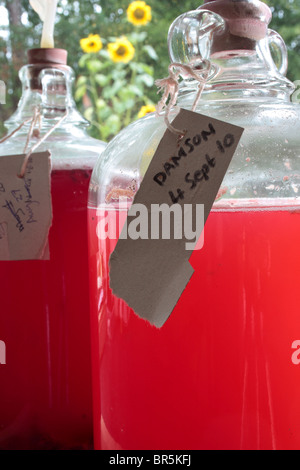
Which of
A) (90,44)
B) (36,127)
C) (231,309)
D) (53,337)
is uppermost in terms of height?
(90,44)

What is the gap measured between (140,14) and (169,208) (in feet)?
2.86

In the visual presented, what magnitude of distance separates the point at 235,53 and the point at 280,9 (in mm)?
709

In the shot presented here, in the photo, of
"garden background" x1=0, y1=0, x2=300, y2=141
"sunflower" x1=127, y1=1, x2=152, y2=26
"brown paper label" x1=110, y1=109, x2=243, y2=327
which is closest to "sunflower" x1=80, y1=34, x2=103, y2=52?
"garden background" x1=0, y1=0, x2=300, y2=141

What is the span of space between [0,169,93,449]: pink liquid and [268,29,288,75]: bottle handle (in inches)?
9.8

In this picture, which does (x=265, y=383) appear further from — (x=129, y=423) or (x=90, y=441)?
(x=90, y=441)

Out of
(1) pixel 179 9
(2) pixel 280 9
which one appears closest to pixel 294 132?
(1) pixel 179 9

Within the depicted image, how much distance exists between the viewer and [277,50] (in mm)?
546

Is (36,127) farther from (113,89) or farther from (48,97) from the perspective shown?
(113,89)

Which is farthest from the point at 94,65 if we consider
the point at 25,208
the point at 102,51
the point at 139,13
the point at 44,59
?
the point at 25,208

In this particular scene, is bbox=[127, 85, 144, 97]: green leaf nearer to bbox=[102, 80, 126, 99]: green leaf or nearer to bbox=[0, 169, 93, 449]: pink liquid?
bbox=[102, 80, 126, 99]: green leaf

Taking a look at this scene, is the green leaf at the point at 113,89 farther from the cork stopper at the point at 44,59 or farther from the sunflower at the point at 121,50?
the cork stopper at the point at 44,59

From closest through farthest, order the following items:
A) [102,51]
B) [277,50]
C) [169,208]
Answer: [169,208]
[277,50]
[102,51]

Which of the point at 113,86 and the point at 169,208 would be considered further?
the point at 113,86

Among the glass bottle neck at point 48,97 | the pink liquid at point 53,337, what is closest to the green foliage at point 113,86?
the glass bottle neck at point 48,97
